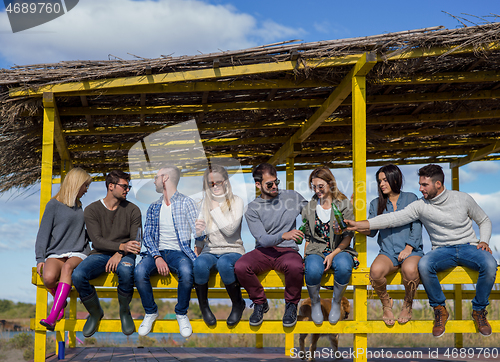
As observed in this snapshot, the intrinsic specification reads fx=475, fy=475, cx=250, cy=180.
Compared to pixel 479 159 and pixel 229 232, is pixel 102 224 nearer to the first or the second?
pixel 229 232

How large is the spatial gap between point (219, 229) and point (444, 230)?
209 centimetres

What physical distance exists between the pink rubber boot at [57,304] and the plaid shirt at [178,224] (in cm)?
82

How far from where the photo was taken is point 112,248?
448 centimetres

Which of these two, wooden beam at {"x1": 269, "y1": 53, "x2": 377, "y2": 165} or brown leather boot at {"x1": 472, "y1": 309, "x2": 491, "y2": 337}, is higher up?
wooden beam at {"x1": 269, "y1": 53, "x2": 377, "y2": 165}

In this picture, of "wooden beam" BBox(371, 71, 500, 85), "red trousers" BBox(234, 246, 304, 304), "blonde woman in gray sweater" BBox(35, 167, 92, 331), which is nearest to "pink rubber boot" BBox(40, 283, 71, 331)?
"blonde woman in gray sweater" BBox(35, 167, 92, 331)

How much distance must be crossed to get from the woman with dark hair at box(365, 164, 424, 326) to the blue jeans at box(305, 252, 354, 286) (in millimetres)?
273

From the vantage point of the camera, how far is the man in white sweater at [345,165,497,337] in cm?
428

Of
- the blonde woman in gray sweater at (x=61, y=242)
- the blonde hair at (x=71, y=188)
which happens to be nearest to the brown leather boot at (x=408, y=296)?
the blonde woman in gray sweater at (x=61, y=242)

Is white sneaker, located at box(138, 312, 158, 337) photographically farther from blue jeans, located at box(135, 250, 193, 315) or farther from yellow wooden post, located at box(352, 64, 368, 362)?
yellow wooden post, located at box(352, 64, 368, 362)

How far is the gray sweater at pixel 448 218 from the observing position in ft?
14.4

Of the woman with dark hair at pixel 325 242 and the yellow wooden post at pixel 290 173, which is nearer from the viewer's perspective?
the woman with dark hair at pixel 325 242

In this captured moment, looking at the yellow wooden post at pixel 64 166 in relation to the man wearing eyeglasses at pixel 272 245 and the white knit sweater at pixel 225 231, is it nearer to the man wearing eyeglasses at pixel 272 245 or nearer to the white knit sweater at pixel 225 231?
the white knit sweater at pixel 225 231

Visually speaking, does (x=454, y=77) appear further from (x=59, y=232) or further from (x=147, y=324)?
(x=59, y=232)

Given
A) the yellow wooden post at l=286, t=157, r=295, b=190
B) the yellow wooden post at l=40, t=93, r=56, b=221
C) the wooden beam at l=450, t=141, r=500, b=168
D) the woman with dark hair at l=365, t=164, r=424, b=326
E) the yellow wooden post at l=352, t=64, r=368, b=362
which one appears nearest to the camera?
the woman with dark hair at l=365, t=164, r=424, b=326
